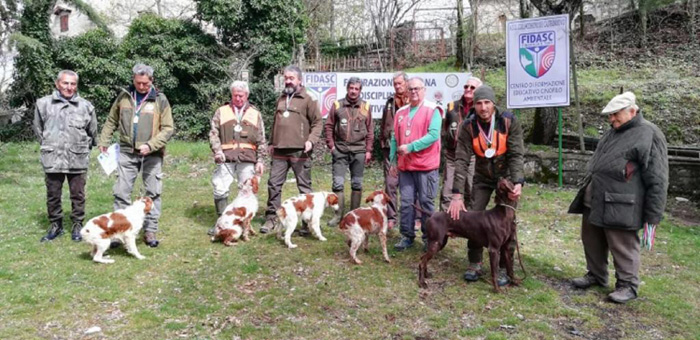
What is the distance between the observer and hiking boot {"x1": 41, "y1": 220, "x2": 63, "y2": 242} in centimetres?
656

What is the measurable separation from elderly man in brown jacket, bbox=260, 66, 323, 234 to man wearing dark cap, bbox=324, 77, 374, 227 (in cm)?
35

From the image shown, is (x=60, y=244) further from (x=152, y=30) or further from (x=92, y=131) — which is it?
(x=152, y=30)

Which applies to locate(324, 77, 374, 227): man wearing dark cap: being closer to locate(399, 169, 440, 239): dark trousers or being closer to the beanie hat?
locate(399, 169, 440, 239): dark trousers

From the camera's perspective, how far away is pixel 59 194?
6.47 metres

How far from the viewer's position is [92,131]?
657 cm

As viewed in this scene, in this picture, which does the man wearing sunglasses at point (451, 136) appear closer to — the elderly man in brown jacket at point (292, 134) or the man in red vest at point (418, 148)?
the man in red vest at point (418, 148)

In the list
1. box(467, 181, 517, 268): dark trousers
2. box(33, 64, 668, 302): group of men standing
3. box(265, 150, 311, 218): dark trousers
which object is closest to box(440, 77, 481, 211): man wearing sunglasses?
box(33, 64, 668, 302): group of men standing

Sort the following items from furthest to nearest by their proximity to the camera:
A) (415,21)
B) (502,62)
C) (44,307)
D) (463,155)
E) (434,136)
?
(415,21) → (502,62) → (434,136) → (463,155) → (44,307)

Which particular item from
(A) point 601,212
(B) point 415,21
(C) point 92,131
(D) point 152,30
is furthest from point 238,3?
(A) point 601,212

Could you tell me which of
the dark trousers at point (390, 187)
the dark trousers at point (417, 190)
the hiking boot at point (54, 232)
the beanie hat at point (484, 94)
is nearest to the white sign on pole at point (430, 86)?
the dark trousers at point (390, 187)

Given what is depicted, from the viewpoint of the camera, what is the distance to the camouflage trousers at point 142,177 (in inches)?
243

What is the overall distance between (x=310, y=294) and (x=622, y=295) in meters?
3.20

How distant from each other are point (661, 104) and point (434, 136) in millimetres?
12166

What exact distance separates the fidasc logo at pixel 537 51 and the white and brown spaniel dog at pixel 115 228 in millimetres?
7797
